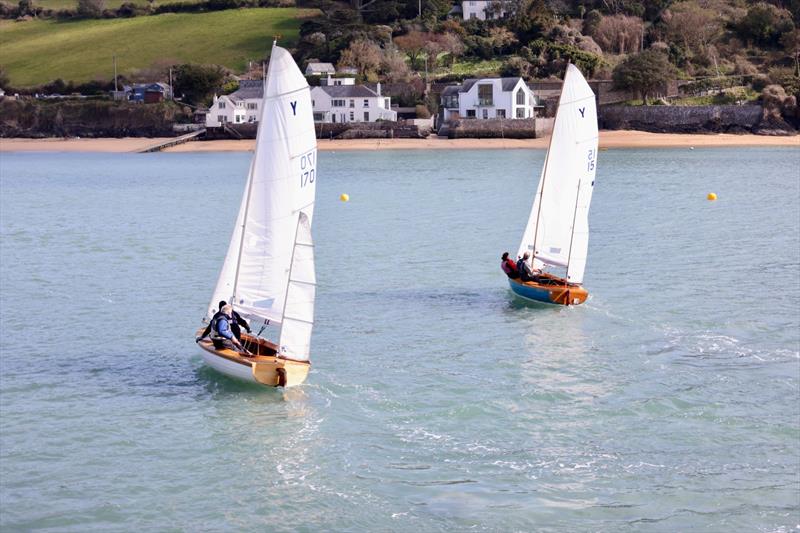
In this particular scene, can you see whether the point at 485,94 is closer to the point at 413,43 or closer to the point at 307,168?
the point at 413,43

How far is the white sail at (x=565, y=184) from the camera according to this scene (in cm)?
3055

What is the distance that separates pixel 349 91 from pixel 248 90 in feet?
36.6

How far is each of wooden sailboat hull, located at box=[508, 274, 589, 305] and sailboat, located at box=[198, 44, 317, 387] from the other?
8619 millimetres

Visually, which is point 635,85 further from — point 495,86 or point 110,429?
point 110,429

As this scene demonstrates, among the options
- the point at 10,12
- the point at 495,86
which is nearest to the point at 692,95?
the point at 495,86

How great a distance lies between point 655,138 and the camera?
94.7m

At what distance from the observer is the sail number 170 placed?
72.5 ft

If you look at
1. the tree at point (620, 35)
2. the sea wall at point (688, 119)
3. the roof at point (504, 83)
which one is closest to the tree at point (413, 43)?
the tree at point (620, 35)

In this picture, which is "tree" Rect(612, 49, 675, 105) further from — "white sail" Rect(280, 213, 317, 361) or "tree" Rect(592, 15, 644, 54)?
"white sail" Rect(280, 213, 317, 361)

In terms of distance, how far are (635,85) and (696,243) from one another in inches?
2442

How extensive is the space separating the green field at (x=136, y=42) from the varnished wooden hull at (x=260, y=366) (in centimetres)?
10638

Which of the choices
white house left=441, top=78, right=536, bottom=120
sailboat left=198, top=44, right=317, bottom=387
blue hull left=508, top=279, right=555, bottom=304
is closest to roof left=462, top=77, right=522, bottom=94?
white house left=441, top=78, right=536, bottom=120

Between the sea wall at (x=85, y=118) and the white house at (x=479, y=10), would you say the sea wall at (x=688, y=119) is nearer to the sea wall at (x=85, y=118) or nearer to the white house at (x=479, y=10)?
the white house at (x=479, y=10)

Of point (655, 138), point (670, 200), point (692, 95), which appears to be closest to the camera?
point (670, 200)
